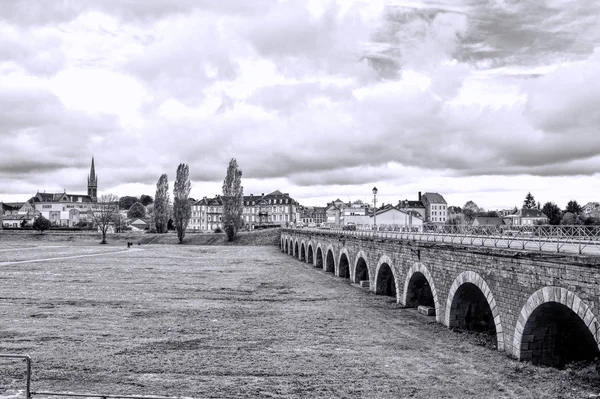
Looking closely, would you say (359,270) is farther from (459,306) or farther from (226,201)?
(226,201)

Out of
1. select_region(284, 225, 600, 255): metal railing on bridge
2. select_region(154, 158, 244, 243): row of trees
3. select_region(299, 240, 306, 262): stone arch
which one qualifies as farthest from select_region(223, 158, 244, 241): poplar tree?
select_region(284, 225, 600, 255): metal railing on bridge

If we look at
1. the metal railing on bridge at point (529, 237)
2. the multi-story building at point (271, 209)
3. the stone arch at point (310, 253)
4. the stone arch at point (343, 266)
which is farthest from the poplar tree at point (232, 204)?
the metal railing on bridge at point (529, 237)

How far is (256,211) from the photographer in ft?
489

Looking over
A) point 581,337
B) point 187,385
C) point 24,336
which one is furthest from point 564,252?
point 24,336

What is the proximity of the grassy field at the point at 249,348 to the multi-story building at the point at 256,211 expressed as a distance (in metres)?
109

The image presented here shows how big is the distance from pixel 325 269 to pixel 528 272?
33697 millimetres

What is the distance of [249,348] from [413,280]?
36.4 feet

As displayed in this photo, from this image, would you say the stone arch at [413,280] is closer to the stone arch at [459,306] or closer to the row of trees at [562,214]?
the stone arch at [459,306]

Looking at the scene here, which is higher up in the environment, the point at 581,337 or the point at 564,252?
the point at 564,252

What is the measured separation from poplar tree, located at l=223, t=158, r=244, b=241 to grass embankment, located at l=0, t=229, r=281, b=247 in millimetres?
2609

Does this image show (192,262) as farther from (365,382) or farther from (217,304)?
(365,382)

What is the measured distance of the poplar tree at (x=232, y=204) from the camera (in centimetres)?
9438

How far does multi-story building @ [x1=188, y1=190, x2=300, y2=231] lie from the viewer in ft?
474

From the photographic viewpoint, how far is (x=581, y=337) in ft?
55.5
